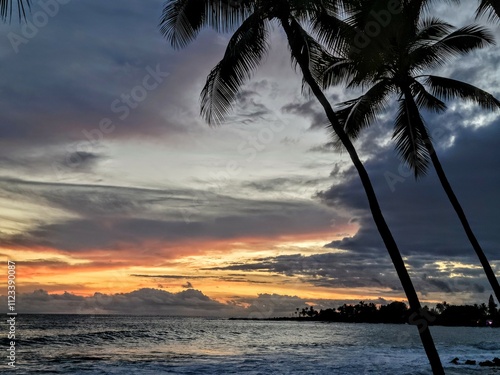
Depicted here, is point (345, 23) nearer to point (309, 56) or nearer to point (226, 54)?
point (309, 56)

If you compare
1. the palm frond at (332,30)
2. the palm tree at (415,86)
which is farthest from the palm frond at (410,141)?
the palm frond at (332,30)

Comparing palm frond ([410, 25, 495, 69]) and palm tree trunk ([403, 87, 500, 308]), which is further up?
palm frond ([410, 25, 495, 69])

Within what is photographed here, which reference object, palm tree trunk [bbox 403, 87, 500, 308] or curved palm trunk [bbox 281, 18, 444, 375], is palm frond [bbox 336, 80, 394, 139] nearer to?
palm tree trunk [bbox 403, 87, 500, 308]

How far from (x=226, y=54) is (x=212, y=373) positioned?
54.6ft

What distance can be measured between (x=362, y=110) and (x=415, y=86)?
6.21 ft

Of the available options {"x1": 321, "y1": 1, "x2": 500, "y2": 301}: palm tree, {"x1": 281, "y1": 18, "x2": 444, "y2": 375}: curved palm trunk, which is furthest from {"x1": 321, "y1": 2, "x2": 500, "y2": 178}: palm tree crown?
{"x1": 281, "y1": 18, "x2": 444, "y2": 375}: curved palm trunk

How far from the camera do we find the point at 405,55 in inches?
566

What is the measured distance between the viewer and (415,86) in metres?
16.4

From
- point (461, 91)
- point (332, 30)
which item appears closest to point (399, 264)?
point (332, 30)

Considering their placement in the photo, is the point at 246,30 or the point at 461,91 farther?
the point at 461,91

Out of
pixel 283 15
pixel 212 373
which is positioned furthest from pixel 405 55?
pixel 212 373

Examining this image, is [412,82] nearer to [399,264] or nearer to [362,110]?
[362,110]

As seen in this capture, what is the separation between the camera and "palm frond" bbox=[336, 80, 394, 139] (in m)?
15.9

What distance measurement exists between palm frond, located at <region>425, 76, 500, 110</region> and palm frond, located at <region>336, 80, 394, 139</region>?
5.34ft
